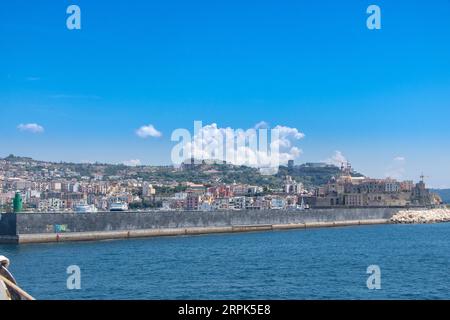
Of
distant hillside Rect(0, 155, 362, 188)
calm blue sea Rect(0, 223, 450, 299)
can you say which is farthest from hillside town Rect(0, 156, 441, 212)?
calm blue sea Rect(0, 223, 450, 299)

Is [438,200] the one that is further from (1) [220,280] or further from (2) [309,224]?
(1) [220,280]

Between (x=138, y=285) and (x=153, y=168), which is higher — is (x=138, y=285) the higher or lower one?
the lower one

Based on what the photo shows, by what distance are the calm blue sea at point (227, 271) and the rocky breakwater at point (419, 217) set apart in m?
59.6

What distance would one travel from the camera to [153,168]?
185 meters

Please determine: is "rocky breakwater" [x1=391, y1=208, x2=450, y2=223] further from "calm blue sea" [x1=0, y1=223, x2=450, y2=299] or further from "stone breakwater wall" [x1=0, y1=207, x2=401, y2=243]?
"calm blue sea" [x1=0, y1=223, x2=450, y2=299]

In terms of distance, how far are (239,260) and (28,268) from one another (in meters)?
10.3

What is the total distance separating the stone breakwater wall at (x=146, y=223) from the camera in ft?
A: 134

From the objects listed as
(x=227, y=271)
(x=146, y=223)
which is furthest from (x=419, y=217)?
(x=227, y=271)

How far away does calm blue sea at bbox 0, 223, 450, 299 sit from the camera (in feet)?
63.7

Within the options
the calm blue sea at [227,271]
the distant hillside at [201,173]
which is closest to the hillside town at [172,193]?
the distant hillside at [201,173]

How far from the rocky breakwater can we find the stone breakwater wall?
16.5 metres

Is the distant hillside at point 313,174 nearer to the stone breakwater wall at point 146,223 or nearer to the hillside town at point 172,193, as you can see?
the hillside town at point 172,193

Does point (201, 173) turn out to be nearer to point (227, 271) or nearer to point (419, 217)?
point (419, 217)

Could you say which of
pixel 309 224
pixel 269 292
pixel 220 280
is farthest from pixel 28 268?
pixel 309 224
